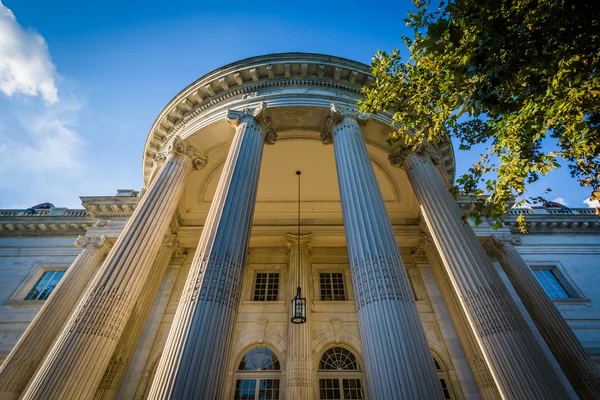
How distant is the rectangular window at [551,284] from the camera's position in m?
14.0

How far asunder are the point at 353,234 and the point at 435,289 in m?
9.89

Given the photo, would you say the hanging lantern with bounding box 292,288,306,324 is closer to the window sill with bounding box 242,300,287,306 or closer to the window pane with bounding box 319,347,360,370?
the window pane with bounding box 319,347,360,370

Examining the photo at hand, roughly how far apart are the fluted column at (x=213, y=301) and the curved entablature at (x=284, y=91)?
11.4 feet

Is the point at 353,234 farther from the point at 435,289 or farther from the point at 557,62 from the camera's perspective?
the point at 435,289

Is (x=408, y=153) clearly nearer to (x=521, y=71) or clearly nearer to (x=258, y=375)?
(x=521, y=71)

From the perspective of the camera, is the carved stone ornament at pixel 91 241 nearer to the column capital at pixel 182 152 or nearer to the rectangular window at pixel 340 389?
the column capital at pixel 182 152

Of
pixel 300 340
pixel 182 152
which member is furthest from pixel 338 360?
pixel 182 152

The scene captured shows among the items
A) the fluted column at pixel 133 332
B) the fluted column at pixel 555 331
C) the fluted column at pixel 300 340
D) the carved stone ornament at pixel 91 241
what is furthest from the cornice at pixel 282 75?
the fluted column at pixel 555 331

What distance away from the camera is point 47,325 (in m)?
10.5

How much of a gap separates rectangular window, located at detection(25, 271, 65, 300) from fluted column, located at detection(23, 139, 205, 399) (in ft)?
32.5

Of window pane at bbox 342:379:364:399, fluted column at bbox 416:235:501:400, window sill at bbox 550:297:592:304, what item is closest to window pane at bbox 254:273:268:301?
window pane at bbox 342:379:364:399

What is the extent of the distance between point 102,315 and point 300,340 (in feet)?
24.8

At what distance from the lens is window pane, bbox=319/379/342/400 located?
36.4 feet

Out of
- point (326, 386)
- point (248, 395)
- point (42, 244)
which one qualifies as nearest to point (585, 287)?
point (326, 386)
